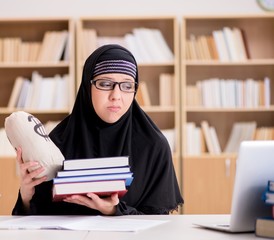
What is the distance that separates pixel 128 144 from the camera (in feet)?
8.56

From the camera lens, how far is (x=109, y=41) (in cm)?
546

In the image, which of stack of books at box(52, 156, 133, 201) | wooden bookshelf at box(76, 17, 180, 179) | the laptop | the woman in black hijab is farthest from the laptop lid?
wooden bookshelf at box(76, 17, 180, 179)

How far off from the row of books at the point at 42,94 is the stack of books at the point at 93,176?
338cm

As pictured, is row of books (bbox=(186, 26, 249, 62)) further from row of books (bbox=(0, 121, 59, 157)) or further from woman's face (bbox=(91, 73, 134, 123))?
woman's face (bbox=(91, 73, 134, 123))

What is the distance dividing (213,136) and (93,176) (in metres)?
3.49

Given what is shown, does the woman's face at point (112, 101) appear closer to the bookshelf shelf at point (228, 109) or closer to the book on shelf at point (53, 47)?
the bookshelf shelf at point (228, 109)

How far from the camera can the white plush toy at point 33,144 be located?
2194 millimetres

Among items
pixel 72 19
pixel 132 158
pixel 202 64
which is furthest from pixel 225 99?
pixel 132 158

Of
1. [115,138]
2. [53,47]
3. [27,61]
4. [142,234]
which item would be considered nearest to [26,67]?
[27,61]

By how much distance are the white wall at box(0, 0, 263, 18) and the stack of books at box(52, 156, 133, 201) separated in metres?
3.69

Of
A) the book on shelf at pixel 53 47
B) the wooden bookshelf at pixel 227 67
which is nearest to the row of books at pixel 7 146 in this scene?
the book on shelf at pixel 53 47

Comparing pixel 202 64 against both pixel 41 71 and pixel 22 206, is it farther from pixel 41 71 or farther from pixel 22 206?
pixel 22 206

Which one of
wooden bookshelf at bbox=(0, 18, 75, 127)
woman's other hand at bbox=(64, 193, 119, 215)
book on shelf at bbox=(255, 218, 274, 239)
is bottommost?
book on shelf at bbox=(255, 218, 274, 239)

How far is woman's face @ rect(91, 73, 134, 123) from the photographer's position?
2.46m
